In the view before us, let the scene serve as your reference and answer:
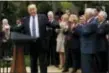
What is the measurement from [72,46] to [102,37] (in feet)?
5.72

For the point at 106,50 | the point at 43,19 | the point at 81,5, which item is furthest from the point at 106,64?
the point at 81,5

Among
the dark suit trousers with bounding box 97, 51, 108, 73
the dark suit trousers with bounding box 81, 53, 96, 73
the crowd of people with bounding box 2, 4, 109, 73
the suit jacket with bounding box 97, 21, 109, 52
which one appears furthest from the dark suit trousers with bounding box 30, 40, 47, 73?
the dark suit trousers with bounding box 97, 51, 108, 73

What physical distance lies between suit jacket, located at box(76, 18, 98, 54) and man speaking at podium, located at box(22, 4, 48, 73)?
1.00 m

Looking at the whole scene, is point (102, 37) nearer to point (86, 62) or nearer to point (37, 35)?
point (86, 62)

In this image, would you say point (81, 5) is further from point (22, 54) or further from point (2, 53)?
point (22, 54)

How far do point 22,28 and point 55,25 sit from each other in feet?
2.82

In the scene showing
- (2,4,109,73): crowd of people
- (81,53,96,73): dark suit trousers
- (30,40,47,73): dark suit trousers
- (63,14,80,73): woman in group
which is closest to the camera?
(2,4,109,73): crowd of people

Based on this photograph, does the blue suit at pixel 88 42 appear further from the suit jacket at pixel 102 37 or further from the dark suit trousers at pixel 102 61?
the dark suit trousers at pixel 102 61

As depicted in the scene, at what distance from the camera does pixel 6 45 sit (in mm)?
14562

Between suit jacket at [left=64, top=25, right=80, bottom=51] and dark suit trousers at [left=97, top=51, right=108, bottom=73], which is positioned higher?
suit jacket at [left=64, top=25, right=80, bottom=51]

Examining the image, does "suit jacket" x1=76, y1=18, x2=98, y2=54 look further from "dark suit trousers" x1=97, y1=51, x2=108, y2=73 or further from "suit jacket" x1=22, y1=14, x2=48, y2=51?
"dark suit trousers" x1=97, y1=51, x2=108, y2=73

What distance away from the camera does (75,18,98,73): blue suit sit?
11.0 m

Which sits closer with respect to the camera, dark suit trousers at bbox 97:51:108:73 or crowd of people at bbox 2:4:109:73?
crowd of people at bbox 2:4:109:73

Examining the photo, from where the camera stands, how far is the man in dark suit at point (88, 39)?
10992 mm
